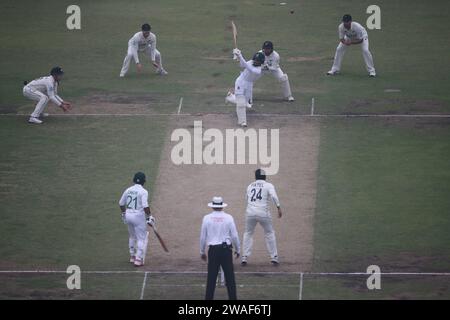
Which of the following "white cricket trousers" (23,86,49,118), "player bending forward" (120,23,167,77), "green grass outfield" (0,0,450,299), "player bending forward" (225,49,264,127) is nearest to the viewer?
"green grass outfield" (0,0,450,299)

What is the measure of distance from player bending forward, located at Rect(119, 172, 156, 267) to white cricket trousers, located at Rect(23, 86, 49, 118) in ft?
33.3

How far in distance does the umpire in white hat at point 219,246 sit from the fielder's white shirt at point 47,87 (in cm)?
1202

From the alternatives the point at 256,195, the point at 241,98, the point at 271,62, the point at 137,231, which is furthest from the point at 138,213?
the point at 271,62

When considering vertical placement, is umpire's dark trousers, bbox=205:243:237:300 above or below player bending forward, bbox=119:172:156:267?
below

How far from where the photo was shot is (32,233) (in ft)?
105

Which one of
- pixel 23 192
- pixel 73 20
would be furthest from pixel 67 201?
pixel 73 20

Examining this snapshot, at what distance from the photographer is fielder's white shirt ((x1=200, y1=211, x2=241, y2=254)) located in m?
27.6

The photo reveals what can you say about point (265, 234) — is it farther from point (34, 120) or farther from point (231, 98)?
point (34, 120)

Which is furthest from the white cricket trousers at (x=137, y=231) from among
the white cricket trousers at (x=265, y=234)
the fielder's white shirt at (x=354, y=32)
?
the fielder's white shirt at (x=354, y=32)

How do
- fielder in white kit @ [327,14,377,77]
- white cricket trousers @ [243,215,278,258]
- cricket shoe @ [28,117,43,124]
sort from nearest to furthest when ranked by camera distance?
1. white cricket trousers @ [243,215,278,258]
2. cricket shoe @ [28,117,43,124]
3. fielder in white kit @ [327,14,377,77]

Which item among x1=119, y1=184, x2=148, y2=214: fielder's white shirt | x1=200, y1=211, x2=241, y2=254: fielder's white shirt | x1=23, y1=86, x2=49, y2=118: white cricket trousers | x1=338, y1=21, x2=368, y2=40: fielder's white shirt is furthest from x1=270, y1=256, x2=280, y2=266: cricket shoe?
x1=338, y1=21, x2=368, y2=40: fielder's white shirt

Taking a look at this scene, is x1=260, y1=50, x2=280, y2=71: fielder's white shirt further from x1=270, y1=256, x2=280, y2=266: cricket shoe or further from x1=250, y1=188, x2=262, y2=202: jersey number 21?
x1=270, y1=256, x2=280, y2=266: cricket shoe

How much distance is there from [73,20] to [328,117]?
14.7 metres
